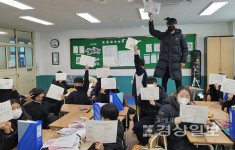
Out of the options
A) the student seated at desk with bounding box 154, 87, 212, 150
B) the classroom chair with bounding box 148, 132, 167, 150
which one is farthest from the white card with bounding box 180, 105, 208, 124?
the classroom chair with bounding box 148, 132, 167, 150

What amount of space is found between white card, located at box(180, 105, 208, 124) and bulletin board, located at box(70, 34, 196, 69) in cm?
599

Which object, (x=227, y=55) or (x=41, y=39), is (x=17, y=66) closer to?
(x=41, y=39)

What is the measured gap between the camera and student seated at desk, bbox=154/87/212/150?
225 cm

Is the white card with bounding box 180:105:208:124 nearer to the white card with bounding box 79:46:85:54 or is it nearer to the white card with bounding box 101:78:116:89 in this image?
the white card with bounding box 101:78:116:89

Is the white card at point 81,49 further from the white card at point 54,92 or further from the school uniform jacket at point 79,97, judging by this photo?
the white card at point 54,92

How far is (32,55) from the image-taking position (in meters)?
8.69

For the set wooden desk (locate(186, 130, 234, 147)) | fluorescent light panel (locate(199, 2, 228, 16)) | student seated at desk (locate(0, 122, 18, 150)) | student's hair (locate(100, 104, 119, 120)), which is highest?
fluorescent light panel (locate(199, 2, 228, 16))

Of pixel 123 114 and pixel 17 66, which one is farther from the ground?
pixel 17 66

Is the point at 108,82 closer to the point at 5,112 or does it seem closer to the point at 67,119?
the point at 67,119

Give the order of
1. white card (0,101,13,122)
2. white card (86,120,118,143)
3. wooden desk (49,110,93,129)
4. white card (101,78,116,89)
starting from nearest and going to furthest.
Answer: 1. white card (86,120,118,143)
2. white card (0,101,13,122)
3. wooden desk (49,110,93,129)
4. white card (101,78,116,89)

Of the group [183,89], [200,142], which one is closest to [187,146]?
[200,142]

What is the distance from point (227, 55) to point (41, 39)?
768 cm

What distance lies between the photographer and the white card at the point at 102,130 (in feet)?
5.56

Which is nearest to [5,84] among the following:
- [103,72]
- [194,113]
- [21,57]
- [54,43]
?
[103,72]
